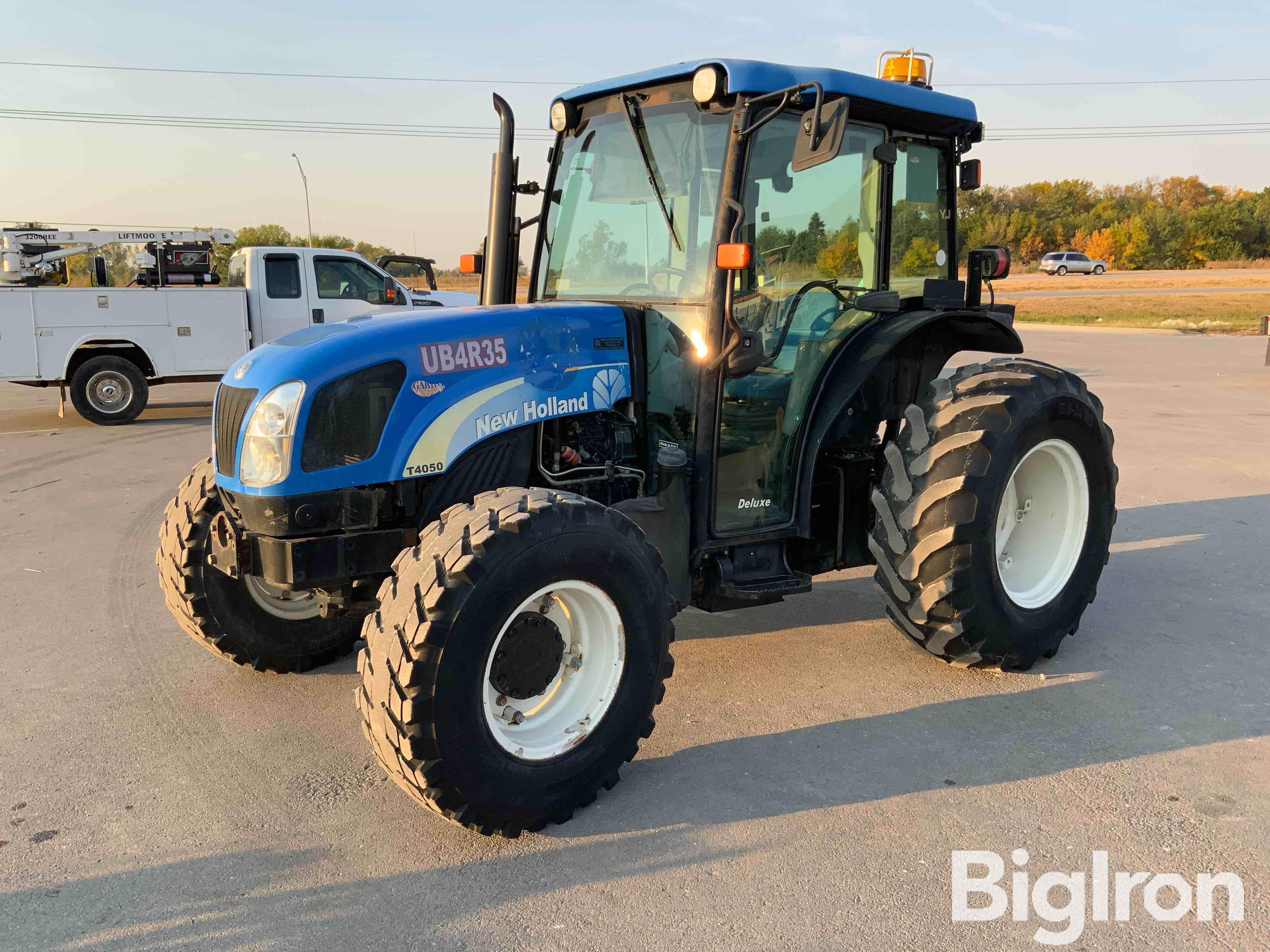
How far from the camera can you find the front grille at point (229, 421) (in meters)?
3.51

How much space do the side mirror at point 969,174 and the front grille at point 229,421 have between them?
11.9ft

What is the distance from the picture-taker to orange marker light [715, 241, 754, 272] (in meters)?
3.67

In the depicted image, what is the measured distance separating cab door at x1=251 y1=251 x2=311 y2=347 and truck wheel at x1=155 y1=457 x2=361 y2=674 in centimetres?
961

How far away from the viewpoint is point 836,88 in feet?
13.6

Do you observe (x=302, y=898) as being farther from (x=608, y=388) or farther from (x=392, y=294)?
(x=392, y=294)

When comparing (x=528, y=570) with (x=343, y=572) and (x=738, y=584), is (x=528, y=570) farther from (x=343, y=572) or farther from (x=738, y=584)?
(x=738, y=584)

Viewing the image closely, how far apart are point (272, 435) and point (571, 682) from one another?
1.33 meters

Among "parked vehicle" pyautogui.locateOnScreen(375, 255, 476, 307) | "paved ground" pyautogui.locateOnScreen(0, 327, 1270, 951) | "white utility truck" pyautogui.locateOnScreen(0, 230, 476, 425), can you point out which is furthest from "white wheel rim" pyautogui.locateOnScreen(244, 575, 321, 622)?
"white utility truck" pyautogui.locateOnScreen(0, 230, 476, 425)

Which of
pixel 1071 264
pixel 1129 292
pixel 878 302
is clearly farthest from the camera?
pixel 1071 264

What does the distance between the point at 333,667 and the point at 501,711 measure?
1612 mm

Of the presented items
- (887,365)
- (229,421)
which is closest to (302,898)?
(229,421)

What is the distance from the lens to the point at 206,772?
145 inches

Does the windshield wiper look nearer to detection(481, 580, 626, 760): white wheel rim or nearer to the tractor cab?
the tractor cab

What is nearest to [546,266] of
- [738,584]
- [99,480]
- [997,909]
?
[738,584]
